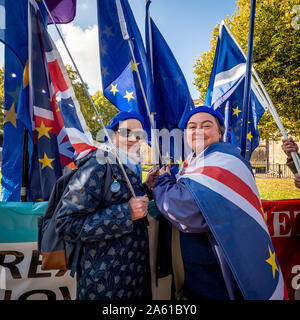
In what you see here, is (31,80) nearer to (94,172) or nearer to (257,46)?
(94,172)

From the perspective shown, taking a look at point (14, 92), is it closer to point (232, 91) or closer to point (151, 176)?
point (151, 176)

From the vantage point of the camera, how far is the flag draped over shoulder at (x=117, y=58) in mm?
2846

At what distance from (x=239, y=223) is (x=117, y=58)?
8.90ft

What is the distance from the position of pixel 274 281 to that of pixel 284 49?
11.6 meters

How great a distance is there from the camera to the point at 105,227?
4.73ft

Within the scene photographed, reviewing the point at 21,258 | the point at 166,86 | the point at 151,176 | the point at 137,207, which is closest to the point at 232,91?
the point at 166,86

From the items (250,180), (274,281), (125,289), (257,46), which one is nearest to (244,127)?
(250,180)

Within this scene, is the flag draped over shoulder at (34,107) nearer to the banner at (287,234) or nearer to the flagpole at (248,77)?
the flagpole at (248,77)

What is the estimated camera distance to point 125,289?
158 centimetres

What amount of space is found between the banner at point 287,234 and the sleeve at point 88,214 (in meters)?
2.21

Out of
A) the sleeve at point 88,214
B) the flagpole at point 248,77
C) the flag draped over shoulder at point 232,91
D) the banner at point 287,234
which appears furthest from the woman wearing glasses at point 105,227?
the flag draped over shoulder at point 232,91

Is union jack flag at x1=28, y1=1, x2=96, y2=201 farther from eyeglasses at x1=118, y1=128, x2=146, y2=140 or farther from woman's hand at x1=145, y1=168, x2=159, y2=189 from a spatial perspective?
woman's hand at x1=145, y1=168, x2=159, y2=189
